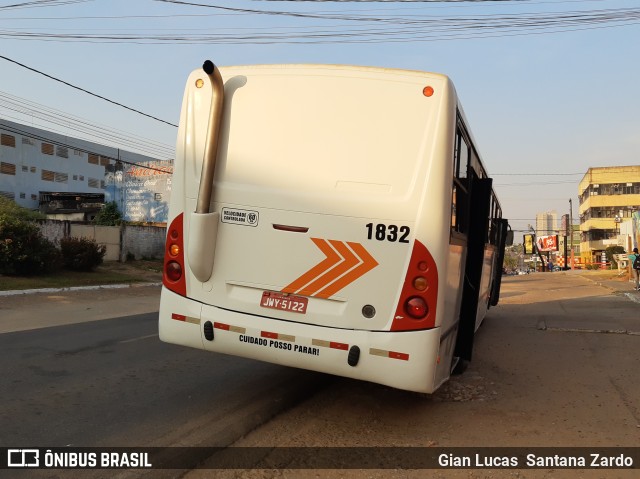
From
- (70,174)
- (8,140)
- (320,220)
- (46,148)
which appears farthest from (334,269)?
(70,174)

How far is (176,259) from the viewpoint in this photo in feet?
15.9

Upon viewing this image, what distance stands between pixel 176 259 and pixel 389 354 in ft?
6.78

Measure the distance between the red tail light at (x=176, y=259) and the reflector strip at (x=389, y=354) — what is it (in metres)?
1.77

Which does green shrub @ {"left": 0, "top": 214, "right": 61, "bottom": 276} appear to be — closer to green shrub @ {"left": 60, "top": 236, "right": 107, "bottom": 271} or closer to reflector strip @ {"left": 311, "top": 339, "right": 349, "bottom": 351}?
green shrub @ {"left": 60, "top": 236, "right": 107, "bottom": 271}

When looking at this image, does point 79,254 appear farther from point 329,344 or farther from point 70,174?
point 70,174

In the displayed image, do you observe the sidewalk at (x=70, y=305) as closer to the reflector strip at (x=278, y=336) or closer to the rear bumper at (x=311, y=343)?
the rear bumper at (x=311, y=343)

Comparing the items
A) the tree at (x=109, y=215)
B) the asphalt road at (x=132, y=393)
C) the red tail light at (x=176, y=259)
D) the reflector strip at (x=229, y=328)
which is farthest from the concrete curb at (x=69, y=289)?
the tree at (x=109, y=215)

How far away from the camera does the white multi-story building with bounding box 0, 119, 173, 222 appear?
4447 cm

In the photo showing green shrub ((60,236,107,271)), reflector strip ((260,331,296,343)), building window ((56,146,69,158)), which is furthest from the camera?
→ building window ((56,146,69,158))

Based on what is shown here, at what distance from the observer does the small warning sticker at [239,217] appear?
463 cm

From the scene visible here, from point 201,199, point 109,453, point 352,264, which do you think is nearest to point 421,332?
point 352,264

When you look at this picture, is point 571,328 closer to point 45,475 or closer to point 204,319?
point 204,319

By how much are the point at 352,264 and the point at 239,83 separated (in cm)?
192

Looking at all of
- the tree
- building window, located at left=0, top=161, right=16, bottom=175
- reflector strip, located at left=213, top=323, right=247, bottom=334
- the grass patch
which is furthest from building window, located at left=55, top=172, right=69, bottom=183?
reflector strip, located at left=213, top=323, right=247, bottom=334
